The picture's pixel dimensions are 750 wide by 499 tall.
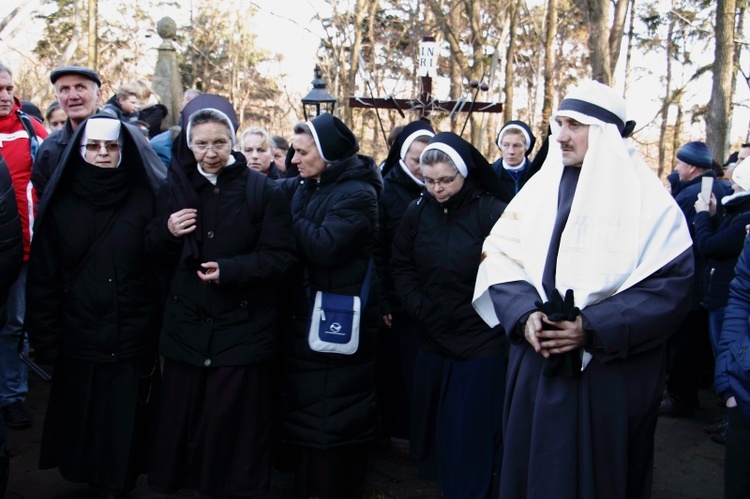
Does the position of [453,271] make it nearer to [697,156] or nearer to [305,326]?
[305,326]

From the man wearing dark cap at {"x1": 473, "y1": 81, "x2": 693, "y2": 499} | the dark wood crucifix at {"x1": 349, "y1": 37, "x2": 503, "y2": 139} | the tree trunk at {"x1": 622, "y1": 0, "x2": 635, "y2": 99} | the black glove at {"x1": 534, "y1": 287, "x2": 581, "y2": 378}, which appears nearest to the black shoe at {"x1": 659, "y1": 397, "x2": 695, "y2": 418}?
the man wearing dark cap at {"x1": 473, "y1": 81, "x2": 693, "y2": 499}

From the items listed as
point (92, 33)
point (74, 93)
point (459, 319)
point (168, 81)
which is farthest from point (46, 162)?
point (92, 33)

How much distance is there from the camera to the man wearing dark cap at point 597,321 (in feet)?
8.30

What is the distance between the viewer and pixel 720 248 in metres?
4.74

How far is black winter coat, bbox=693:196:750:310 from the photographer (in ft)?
15.2

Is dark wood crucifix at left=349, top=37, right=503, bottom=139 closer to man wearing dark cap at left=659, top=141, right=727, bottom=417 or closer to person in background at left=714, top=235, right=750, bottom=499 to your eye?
man wearing dark cap at left=659, top=141, right=727, bottom=417

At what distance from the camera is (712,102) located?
11.7 metres

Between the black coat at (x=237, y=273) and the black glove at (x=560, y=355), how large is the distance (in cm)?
140

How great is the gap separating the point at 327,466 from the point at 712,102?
34.9 feet

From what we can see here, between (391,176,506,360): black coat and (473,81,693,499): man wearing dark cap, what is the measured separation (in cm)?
80

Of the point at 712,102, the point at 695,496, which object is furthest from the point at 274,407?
the point at 712,102

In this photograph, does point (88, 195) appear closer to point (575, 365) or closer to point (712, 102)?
point (575, 365)

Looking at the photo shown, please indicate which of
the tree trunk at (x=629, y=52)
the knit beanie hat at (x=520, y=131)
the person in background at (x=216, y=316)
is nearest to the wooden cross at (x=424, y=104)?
the knit beanie hat at (x=520, y=131)

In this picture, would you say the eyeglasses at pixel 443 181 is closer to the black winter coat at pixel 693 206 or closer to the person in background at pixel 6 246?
the person in background at pixel 6 246
